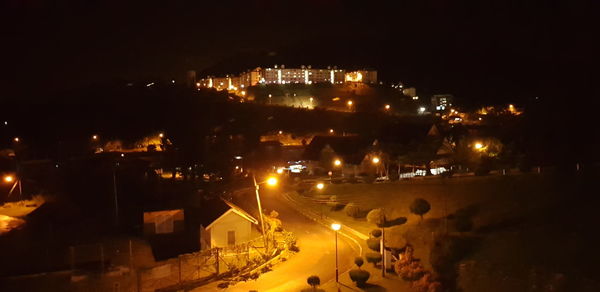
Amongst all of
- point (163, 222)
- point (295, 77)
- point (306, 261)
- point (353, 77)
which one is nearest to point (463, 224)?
point (306, 261)

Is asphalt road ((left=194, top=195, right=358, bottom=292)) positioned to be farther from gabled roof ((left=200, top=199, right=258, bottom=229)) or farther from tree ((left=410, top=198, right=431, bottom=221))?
tree ((left=410, top=198, right=431, bottom=221))

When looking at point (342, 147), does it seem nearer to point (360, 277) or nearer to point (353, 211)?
point (353, 211)

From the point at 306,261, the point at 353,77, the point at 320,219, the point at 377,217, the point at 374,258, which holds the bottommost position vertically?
the point at 306,261

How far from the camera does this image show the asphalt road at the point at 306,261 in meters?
10.9

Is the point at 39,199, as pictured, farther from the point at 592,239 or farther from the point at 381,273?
the point at 592,239

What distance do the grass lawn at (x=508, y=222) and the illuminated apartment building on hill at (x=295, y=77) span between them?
163 feet

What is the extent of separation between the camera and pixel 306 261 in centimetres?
1245

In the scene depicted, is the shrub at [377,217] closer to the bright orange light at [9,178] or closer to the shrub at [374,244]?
the shrub at [374,244]

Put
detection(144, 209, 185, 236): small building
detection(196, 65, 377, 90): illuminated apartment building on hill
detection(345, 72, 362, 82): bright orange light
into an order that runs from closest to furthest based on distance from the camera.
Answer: detection(144, 209, 185, 236): small building, detection(196, 65, 377, 90): illuminated apartment building on hill, detection(345, 72, 362, 82): bright orange light

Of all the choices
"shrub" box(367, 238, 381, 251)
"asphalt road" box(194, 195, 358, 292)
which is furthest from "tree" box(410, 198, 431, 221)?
"asphalt road" box(194, 195, 358, 292)

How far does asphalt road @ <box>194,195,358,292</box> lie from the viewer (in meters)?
10.9

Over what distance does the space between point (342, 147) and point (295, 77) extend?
40.8 meters

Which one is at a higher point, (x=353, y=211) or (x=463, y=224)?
(x=463, y=224)

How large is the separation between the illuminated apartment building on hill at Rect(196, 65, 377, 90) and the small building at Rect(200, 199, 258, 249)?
52982 mm
